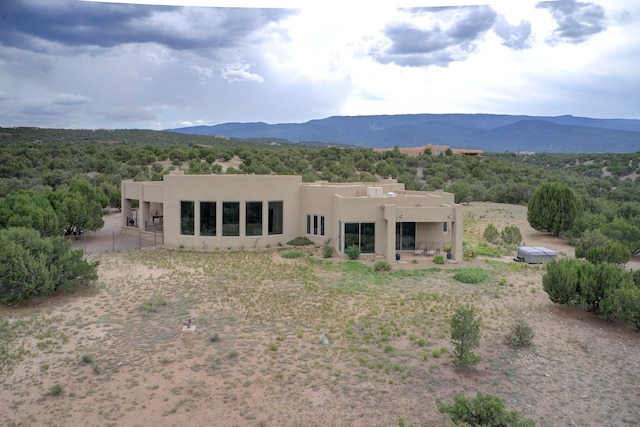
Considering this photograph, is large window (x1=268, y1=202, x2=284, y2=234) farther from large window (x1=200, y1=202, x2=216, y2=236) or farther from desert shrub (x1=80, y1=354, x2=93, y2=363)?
desert shrub (x1=80, y1=354, x2=93, y2=363)

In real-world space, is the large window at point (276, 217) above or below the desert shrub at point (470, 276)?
above

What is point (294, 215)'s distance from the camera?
24.2m

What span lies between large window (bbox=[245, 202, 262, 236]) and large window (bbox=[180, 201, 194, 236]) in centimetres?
270

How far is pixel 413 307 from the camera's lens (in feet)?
46.0

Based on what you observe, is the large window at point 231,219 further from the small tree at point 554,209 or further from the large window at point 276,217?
the small tree at point 554,209

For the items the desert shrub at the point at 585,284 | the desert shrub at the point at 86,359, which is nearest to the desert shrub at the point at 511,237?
the desert shrub at the point at 585,284

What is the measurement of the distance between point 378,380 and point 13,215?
63.8 ft

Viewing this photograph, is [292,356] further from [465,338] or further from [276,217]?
[276,217]

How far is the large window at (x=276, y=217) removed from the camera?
2364 cm

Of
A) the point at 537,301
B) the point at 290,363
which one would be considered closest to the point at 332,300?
the point at 290,363

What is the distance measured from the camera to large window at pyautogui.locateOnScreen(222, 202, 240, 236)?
22906 mm

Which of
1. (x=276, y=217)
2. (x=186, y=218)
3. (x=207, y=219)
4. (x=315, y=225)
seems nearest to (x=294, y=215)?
(x=276, y=217)

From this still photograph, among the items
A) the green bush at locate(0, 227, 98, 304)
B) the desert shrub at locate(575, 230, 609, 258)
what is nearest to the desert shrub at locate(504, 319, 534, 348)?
the desert shrub at locate(575, 230, 609, 258)

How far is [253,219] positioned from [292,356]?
13.3 metres
